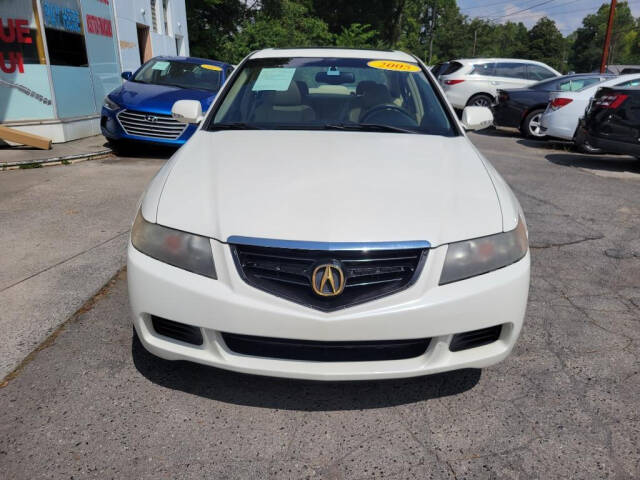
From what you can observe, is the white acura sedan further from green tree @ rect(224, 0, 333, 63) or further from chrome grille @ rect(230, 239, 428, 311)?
green tree @ rect(224, 0, 333, 63)

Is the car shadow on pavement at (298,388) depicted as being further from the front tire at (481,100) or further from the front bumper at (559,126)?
the front tire at (481,100)

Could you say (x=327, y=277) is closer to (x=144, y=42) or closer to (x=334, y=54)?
(x=334, y=54)

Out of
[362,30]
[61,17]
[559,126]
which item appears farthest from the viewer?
[362,30]

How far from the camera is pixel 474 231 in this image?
2.13 meters

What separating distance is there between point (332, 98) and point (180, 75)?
20.2ft

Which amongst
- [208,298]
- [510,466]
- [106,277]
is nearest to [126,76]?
[106,277]

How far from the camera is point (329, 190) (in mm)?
Answer: 2277

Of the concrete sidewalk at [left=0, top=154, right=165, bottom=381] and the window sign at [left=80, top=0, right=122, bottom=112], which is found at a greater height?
the window sign at [left=80, top=0, right=122, bottom=112]

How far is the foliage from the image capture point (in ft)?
89.4

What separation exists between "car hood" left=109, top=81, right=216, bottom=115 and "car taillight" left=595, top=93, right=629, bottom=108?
5.86 meters

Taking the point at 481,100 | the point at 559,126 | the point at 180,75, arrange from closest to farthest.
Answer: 1. the point at 180,75
2. the point at 559,126
3. the point at 481,100

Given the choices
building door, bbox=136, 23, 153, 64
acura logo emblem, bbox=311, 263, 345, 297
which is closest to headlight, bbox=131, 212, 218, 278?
acura logo emblem, bbox=311, 263, 345, 297

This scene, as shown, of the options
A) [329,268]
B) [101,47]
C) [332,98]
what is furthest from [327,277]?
[101,47]

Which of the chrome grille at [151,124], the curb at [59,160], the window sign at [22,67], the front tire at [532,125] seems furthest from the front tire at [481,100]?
the window sign at [22,67]
